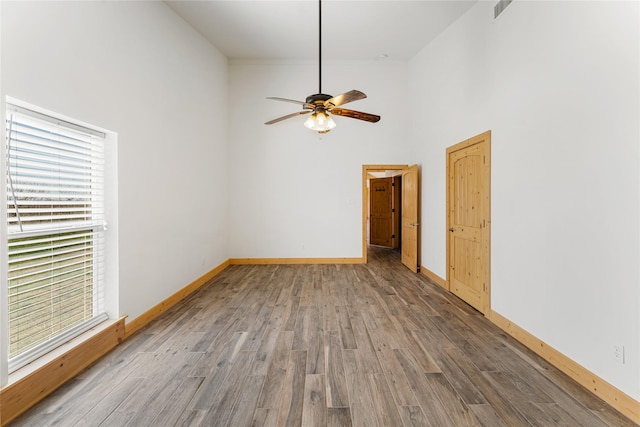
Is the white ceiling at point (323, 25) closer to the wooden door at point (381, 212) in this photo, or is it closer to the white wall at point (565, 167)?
the white wall at point (565, 167)

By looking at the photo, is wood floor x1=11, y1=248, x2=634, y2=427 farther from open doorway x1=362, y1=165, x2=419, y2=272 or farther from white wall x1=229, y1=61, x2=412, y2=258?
open doorway x1=362, y1=165, x2=419, y2=272

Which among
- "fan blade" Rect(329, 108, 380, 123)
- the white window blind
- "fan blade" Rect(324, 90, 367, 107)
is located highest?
"fan blade" Rect(324, 90, 367, 107)

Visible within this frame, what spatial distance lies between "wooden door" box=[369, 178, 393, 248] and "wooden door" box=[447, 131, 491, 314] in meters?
4.15

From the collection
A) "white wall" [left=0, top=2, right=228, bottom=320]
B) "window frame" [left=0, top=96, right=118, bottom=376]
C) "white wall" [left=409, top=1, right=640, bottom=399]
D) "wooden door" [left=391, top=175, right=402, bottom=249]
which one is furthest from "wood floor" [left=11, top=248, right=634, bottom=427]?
"wooden door" [left=391, top=175, right=402, bottom=249]

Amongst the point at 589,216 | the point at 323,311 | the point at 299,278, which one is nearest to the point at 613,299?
the point at 589,216

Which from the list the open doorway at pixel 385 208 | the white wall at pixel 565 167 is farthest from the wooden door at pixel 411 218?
the white wall at pixel 565 167

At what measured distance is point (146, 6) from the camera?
3.18m

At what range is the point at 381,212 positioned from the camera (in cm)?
865

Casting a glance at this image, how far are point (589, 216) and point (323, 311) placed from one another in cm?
272

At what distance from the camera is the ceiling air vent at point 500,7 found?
2.99 meters

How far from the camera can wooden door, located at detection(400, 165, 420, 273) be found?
5.28 meters

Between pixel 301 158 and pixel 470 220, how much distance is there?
3533 millimetres

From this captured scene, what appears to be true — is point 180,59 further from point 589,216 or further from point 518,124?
point 589,216

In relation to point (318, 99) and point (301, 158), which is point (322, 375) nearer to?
point (318, 99)
